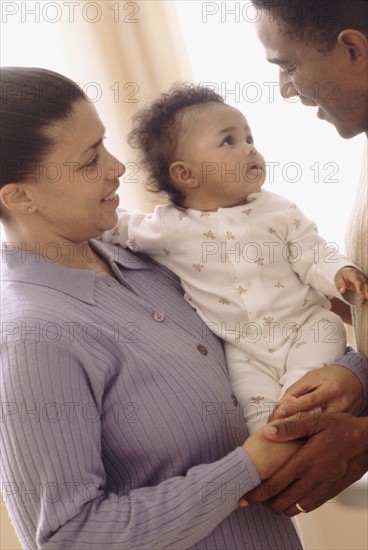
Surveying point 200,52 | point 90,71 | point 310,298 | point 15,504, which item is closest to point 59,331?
point 15,504

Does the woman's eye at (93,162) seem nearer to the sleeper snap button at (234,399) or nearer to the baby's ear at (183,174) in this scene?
the baby's ear at (183,174)

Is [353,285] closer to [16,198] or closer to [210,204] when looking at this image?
[210,204]

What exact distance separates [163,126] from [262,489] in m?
0.79

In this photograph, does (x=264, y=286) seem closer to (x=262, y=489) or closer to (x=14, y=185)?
(x=262, y=489)

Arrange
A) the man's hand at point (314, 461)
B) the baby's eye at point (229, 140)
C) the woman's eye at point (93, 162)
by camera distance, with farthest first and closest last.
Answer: the baby's eye at point (229, 140), the woman's eye at point (93, 162), the man's hand at point (314, 461)

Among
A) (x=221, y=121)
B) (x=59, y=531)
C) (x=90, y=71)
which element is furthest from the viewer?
(x=90, y=71)

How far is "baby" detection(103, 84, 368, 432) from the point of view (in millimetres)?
1445

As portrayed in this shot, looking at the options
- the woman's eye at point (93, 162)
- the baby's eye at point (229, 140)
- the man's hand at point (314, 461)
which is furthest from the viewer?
the baby's eye at point (229, 140)

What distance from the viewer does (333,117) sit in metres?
1.42

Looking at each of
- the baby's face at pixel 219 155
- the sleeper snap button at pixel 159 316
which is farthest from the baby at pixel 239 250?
the sleeper snap button at pixel 159 316

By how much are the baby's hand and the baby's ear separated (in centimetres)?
38

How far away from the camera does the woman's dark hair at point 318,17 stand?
1.24 m

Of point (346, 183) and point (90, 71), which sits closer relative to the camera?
point (90, 71)

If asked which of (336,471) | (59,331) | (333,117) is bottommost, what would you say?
(336,471)
